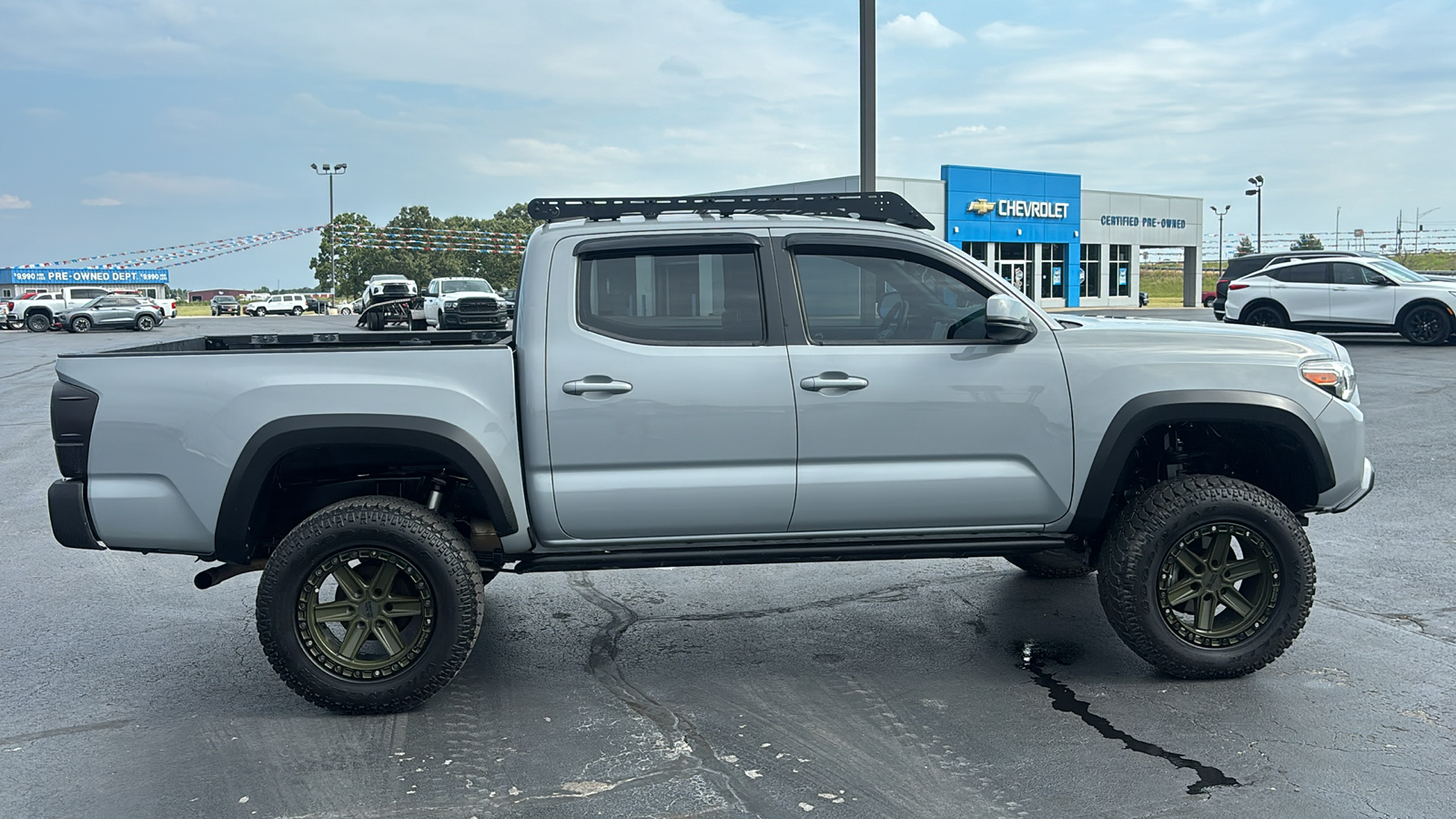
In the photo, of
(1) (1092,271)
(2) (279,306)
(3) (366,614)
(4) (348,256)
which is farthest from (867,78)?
(4) (348,256)

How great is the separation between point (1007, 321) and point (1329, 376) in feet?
4.68

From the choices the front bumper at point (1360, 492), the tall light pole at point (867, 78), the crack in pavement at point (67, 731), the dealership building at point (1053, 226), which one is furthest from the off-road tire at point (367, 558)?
the dealership building at point (1053, 226)

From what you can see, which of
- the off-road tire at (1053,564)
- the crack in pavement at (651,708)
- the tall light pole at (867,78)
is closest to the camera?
the crack in pavement at (651,708)

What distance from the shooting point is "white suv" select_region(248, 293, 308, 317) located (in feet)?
233

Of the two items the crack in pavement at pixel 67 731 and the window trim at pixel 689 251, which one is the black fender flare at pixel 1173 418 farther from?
the crack in pavement at pixel 67 731

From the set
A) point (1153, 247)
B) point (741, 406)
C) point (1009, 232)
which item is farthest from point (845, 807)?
point (1153, 247)

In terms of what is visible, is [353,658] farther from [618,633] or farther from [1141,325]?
[1141,325]

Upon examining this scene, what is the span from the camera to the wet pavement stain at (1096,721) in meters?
3.79

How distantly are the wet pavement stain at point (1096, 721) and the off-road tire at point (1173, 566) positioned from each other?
38 centimetres

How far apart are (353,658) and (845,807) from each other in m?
2.08

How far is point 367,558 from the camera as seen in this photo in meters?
4.50

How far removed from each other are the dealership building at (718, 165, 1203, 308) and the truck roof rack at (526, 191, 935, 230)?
39.7m

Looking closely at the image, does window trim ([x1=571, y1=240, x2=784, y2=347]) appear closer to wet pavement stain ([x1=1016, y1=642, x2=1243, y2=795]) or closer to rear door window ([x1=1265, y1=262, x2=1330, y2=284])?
wet pavement stain ([x1=1016, y1=642, x2=1243, y2=795])

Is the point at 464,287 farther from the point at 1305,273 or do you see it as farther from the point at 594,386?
the point at 594,386
